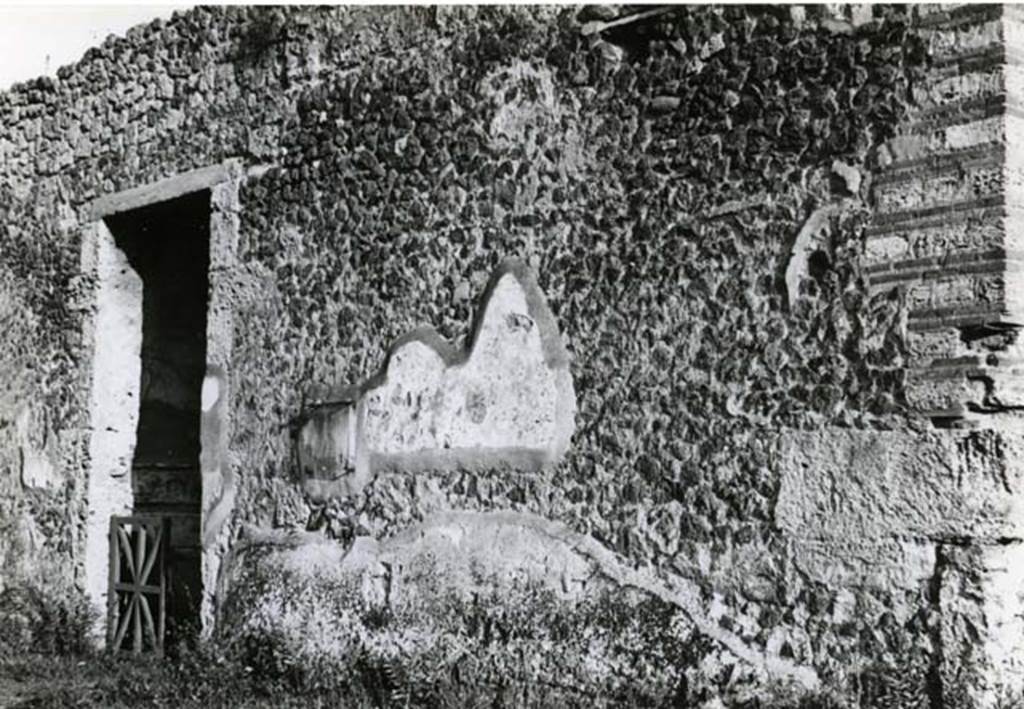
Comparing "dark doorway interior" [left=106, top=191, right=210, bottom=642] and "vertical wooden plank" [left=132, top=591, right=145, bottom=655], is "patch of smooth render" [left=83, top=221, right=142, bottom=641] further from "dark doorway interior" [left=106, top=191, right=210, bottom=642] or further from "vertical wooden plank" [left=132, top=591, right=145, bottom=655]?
"vertical wooden plank" [left=132, top=591, right=145, bottom=655]

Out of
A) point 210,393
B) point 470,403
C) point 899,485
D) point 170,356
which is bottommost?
point 899,485

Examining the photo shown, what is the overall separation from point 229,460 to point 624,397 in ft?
7.77

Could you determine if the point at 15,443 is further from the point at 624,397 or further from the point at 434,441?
the point at 624,397

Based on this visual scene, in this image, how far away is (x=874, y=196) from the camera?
14.2 feet

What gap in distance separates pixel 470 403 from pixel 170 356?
2.96 meters

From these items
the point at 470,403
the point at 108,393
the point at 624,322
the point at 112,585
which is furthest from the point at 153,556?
the point at 624,322

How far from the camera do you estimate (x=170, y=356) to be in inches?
308

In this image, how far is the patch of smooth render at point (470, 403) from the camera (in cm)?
519

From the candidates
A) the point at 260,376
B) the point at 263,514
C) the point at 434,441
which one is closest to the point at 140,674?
the point at 263,514

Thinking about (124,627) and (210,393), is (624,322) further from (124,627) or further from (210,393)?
(124,627)

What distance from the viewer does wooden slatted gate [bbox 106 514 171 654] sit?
7.07 meters

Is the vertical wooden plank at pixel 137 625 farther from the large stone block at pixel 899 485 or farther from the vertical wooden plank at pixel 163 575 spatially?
the large stone block at pixel 899 485

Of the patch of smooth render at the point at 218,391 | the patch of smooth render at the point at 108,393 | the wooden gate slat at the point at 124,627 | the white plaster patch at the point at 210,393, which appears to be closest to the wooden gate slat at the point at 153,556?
the wooden gate slat at the point at 124,627

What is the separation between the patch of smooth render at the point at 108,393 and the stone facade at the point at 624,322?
6cm
